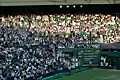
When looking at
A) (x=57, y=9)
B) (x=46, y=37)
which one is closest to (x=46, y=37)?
(x=46, y=37)

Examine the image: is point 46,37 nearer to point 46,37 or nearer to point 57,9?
point 46,37

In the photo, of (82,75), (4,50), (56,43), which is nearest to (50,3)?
(56,43)

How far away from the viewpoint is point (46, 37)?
876 inches

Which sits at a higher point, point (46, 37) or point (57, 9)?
point (57, 9)

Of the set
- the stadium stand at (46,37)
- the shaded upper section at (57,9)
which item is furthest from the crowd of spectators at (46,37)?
the shaded upper section at (57,9)

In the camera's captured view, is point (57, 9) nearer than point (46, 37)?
No

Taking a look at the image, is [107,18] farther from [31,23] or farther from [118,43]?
[31,23]

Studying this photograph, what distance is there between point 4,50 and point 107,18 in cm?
703

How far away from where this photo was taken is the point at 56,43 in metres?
21.7

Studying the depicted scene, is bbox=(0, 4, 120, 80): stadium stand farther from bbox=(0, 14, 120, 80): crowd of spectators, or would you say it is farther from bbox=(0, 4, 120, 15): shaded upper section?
bbox=(0, 4, 120, 15): shaded upper section

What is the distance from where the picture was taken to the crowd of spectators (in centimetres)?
2020

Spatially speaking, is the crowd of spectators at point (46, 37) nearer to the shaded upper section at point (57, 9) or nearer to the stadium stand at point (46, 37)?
the stadium stand at point (46, 37)

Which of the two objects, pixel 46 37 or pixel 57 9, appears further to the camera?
pixel 57 9

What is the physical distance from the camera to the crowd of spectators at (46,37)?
20.2m
